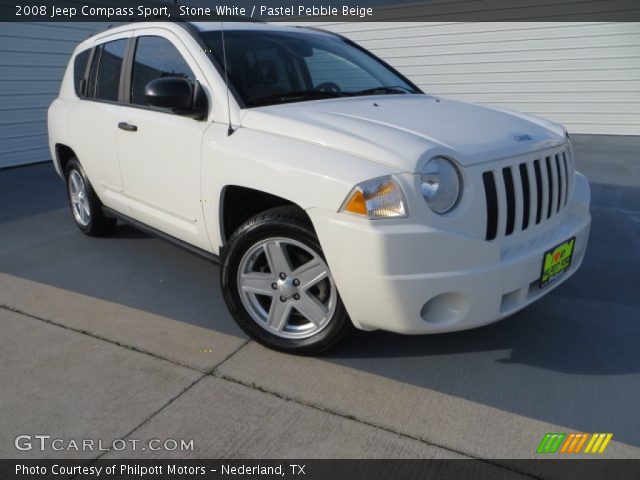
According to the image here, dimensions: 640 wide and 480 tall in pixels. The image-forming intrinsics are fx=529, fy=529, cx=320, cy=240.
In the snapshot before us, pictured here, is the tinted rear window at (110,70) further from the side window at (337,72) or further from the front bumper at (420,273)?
Result: the front bumper at (420,273)

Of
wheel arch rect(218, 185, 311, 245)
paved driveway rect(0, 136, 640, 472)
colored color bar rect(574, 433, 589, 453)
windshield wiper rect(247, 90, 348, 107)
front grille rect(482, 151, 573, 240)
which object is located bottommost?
paved driveway rect(0, 136, 640, 472)

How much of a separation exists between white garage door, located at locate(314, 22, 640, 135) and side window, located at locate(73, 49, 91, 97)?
8.49 m

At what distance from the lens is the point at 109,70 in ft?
13.0

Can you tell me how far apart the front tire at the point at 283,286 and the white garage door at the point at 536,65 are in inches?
371

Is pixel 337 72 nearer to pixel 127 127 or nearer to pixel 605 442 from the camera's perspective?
pixel 127 127

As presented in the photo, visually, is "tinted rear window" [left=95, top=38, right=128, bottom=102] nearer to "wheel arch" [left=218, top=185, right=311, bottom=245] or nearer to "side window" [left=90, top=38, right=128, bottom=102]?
"side window" [left=90, top=38, right=128, bottom=102]

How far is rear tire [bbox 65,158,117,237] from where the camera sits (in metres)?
4.43

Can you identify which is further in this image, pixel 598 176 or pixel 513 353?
pixel 598 176

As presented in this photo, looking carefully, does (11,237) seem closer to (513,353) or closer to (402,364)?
(402,364)

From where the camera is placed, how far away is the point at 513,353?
2758 millimetres

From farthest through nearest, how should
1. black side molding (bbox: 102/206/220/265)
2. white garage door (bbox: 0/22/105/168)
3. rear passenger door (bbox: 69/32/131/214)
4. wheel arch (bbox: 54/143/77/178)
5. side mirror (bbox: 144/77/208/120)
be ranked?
white garage door (bbox: 0/22/105/168), wheel arch (bbox: 54/143/77/178), rear passenger door (bbox: 69/32/131/214), black side molding (bbox: 102/206/220/265), side mirror (bbox: 144/77/208/120)

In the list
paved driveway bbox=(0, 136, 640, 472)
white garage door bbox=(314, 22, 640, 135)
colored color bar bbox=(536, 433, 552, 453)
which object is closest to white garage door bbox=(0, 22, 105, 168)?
paved driveway bbox=(0, 136, 640, 472)
